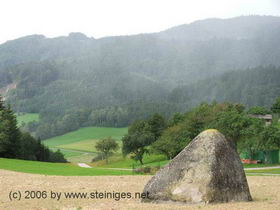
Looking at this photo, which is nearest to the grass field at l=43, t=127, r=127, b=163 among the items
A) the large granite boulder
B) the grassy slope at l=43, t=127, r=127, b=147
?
the grassy slope at l=43, t=127, r=127, b=147

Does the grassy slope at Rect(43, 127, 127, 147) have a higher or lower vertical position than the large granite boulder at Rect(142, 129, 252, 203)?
lower

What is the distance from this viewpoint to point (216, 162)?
56.0 feet

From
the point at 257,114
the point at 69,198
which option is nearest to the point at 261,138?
the point at 69,198

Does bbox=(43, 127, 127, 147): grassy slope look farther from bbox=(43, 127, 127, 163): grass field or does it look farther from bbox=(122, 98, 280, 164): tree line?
bbox=(122, 98, 280, 164): tree line

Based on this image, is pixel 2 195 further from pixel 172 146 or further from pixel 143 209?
pixel 172 146

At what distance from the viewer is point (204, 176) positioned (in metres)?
16.8

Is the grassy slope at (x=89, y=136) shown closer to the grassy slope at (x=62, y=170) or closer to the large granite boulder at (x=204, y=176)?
the grassy slope at (x=62, y=170)

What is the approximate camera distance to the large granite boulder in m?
16.7

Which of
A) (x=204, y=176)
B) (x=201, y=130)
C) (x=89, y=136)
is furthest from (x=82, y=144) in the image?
(x=204, y=176)

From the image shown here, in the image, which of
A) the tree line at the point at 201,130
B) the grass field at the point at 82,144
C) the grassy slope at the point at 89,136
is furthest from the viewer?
the grassy slope at the point at 89,136

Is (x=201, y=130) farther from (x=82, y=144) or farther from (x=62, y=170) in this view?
(x=82, y=144)

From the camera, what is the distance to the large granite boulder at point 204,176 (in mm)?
16672

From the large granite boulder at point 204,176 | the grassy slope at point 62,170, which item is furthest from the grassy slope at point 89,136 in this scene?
the large granite boulder at point 204,176

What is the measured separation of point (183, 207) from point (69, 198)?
6036mm
